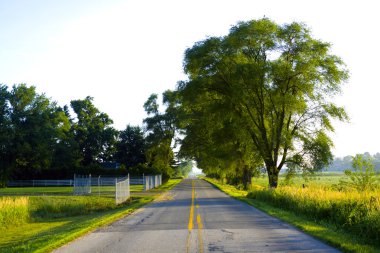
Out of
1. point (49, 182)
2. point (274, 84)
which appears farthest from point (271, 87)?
point (49, 182)

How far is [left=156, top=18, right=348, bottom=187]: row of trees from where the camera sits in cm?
3500

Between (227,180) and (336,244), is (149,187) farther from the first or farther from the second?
(336,244)

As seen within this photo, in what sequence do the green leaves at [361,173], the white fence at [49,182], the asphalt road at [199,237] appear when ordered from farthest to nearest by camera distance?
the white fence at [49,182]
the green leaves at [361,173]
the asphalt road at [199,237]

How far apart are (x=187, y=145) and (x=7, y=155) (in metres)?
36.6

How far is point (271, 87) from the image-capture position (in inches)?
1425

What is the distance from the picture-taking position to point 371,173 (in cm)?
2378

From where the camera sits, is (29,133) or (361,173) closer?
(361,173)

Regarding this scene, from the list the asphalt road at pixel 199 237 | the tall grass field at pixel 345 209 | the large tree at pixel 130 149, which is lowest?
the asphalt road at pixel 199 237

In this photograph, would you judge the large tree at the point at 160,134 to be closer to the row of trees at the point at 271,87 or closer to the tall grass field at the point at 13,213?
the row of trees at the point at 271,87

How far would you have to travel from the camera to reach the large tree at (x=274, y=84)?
115ft

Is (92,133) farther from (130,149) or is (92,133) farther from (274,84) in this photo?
(274,84)

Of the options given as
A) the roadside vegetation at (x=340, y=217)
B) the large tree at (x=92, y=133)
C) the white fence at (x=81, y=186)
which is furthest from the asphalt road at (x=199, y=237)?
the large tree at (x=92, y=133)

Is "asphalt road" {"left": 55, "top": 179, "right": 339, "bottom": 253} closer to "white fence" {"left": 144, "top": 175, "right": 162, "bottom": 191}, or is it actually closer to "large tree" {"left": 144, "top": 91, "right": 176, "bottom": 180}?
"white fence" {"left": 144, "top": 175, "right": 162, "bottom": 191}

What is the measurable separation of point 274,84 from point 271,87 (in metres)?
0.37
